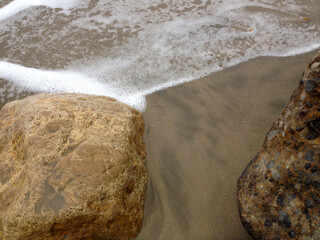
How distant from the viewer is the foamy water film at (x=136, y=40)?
300 cm

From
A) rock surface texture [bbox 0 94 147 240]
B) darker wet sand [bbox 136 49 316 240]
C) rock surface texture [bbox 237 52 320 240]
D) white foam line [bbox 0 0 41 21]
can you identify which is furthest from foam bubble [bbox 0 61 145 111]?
rock surface texture [bbox 237 52 320 240]

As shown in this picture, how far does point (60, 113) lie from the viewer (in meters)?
1.94

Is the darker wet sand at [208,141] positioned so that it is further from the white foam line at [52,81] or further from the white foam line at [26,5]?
the white foam line at [26,5]

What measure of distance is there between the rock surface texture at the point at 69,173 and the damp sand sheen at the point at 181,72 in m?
0.28

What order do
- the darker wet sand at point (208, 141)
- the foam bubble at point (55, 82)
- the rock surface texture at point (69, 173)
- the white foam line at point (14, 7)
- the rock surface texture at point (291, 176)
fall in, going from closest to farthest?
the rock surface texture at point (291, 176) → the rock surface texture at point (69, 173) → the darker wet sand at point (208, 141) → the foam bubble at point (55, 82) → the white foam line at point (14, 7)

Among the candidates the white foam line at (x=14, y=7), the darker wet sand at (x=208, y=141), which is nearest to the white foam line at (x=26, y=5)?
the white foam line at (x=14, y=7)

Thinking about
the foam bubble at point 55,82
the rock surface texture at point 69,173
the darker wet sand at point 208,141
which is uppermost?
the rock surface texture at point 69,173

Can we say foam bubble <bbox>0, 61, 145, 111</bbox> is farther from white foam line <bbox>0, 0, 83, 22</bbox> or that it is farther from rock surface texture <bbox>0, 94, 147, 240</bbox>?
white foam line <bbox>0, 0, 83, 22</bbox>

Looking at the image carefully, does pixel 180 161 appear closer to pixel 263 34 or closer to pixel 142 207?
pixel 142 207

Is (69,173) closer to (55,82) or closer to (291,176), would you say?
(291,176)

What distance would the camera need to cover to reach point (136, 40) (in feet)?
11.1

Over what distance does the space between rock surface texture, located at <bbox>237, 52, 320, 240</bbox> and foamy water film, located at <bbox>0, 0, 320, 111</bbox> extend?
1350 mm

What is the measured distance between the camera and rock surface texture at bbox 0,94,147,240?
1676 mm

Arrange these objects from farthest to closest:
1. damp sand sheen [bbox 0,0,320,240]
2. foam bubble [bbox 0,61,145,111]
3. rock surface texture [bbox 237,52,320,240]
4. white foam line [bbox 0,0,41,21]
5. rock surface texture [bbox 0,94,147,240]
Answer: white foam line [bbox 0,0,41,21]
foam bubble [bbox 0,61,145,111]
damp sand sheen [bbox 0,0,320,240]
rock surface texture [bbox 0,94,147,240]
rock surface texture [bbox 237,52,320,240]
